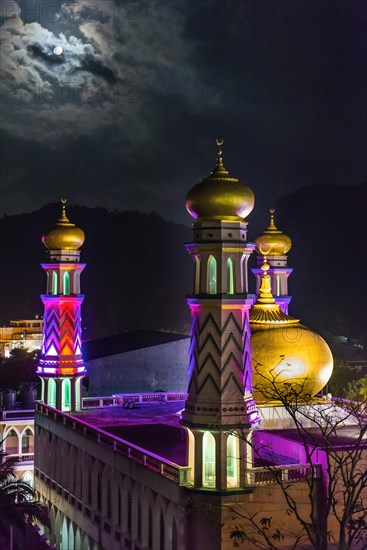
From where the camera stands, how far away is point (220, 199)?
19719 mm

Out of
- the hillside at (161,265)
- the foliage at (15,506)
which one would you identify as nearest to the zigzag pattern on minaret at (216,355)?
the foliage at (15,506)

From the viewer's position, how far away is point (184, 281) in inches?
4038

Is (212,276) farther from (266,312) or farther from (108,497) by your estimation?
(266,312)

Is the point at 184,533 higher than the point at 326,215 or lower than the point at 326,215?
lower

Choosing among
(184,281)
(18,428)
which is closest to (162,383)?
(18,428)

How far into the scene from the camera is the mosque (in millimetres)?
19156

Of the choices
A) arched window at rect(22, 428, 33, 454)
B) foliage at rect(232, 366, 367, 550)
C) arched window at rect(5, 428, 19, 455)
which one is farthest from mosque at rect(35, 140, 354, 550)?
arched window at rect(22, 428, 33, 454)

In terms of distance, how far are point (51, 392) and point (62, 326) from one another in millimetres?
2559

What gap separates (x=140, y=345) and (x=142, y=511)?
2638 centimetres

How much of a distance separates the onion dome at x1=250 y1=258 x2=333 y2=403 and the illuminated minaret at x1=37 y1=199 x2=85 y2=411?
7.95 meters

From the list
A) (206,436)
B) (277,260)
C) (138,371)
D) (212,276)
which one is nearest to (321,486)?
(206,436)

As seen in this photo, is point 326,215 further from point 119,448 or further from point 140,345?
point 119,448

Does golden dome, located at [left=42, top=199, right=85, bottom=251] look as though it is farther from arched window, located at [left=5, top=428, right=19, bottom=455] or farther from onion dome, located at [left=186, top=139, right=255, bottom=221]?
onion dome, located at [left=186, top=139, right=255, bottom=221]

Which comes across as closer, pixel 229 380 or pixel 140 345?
pixel 229 380
